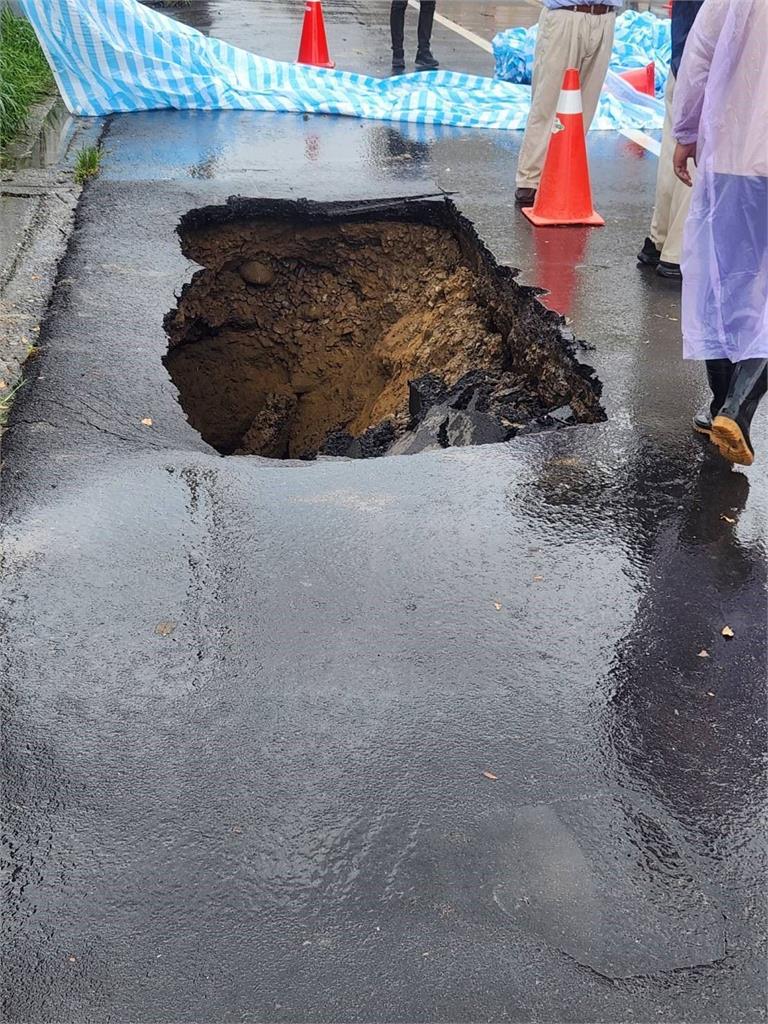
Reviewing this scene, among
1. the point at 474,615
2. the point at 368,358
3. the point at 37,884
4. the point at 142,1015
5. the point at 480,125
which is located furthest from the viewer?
the point at 480,125

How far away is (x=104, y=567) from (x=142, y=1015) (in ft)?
5.38

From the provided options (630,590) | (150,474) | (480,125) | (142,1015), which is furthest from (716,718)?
(480,125)

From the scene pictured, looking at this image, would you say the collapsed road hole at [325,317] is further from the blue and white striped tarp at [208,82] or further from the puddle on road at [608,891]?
the puddle on road at [608,891]

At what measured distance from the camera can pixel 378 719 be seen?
2.82 meters

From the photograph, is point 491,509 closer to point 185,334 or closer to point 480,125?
point 185,334

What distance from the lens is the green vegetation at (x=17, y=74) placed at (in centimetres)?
838

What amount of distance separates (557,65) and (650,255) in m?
1.70

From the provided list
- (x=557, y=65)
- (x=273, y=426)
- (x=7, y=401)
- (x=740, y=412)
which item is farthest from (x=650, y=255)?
(x=7, y=401)

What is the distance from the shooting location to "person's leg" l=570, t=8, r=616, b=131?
7.00m

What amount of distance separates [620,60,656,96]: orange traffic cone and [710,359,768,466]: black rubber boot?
307 inches

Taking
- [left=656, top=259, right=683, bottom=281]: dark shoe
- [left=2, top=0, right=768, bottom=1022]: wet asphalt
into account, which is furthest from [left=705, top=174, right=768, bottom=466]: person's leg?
[left=656, top=259, right=683, bottom=281]: dark shoe

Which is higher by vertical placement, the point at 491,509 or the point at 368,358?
the point at 491,509

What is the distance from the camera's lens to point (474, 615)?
10.7ft

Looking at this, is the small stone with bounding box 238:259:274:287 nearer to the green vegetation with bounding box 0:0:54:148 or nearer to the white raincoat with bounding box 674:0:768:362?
the green vegetation with bounding box 0:0:54:148
